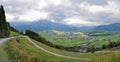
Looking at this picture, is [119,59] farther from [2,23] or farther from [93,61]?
[2,23]

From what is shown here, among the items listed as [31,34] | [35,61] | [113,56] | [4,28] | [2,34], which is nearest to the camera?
[113,56]

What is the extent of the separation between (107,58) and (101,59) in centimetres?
41

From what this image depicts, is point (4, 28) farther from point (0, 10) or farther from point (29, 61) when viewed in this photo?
point (29, 61)

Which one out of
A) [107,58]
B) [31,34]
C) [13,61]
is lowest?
[31,34]

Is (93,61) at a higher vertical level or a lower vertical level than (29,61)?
higher

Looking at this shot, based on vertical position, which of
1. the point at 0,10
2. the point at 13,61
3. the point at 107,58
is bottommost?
the point at 0,10

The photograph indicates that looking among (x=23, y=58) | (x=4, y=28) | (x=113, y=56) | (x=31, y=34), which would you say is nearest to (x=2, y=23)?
(x=4, y=28)

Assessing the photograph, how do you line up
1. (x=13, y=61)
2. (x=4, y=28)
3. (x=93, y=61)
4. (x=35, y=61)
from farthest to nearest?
(x=4, y=28), (x=13, y=61), (x=35, y=61), (x=93, y=61)

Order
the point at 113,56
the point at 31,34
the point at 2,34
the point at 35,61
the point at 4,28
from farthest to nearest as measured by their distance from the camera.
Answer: the point at 31,34
the point at 4,28
the point at 2,34
the point at 35,61
the point at 113,56

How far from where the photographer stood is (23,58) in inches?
863

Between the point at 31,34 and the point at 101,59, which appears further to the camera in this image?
the point at 31,34

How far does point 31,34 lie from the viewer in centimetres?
15950

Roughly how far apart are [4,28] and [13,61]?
102243mm

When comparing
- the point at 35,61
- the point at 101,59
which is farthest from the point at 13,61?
the point at 101,59
